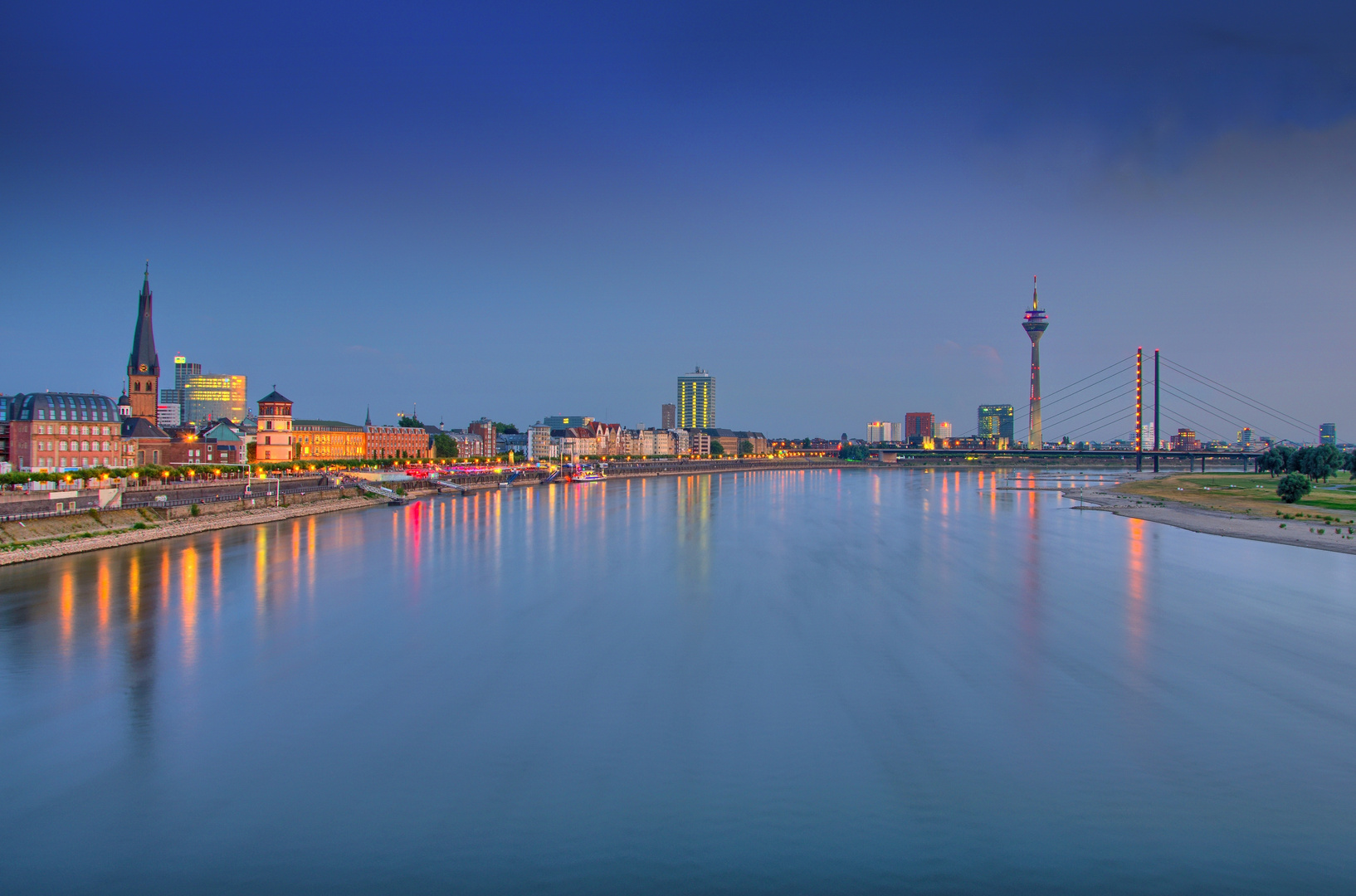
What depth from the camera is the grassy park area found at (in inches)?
1543

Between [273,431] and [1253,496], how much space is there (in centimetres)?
7099

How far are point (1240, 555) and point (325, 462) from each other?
6795 centimetres

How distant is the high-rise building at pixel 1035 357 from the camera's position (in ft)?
506

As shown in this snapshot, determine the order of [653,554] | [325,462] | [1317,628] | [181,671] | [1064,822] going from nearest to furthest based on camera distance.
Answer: [1064,822] < [181,671] < [1317,628] < [653,554] < [325,462]

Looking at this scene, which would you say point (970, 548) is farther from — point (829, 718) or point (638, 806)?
point (638, 806)

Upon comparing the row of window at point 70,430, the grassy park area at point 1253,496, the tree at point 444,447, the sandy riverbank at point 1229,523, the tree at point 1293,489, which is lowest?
the sandy riverbank at point 1229,523

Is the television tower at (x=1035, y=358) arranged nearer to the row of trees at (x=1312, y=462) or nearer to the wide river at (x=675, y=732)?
the row of trees at (x=1312, y=462)

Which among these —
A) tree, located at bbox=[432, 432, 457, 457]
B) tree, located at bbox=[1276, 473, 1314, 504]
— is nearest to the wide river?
tree, located at bbox=[1276, 473, 1314, 504]

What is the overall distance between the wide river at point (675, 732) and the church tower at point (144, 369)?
5517 centimetres

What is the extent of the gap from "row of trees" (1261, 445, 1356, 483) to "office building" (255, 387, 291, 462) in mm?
76229

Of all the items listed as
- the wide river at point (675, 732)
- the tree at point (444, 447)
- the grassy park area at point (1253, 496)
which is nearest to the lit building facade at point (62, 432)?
the wide river at point (675, 732)

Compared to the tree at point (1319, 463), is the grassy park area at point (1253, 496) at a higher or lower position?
lower

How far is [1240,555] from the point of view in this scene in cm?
2880

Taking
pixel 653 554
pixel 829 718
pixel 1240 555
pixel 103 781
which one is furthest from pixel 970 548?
pixel 103 781
